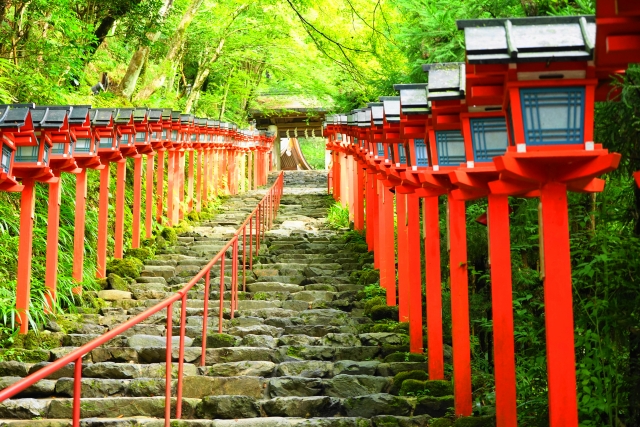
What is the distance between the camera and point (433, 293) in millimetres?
8484

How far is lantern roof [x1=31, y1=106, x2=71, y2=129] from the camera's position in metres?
9.52

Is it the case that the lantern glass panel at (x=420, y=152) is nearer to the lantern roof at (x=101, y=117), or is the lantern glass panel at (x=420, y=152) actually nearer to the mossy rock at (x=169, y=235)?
the lantern roof at (x=101, y=117)

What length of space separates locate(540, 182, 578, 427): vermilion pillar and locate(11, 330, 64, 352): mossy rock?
20.8 ft

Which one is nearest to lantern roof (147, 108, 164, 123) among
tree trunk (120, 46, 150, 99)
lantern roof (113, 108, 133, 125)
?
lantern roof (113, 108, 133, 125)

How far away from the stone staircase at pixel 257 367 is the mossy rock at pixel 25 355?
8 centimetres

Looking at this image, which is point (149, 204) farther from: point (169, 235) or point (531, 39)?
point (531, 39)

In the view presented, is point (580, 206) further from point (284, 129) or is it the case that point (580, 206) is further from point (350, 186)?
point (284, 129)

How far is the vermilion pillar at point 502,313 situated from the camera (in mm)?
6223

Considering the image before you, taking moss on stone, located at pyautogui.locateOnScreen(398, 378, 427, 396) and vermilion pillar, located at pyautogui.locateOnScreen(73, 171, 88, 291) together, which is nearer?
moss on stone, located at pyautogui.locateOnScreen(398, 378, 427, 396)

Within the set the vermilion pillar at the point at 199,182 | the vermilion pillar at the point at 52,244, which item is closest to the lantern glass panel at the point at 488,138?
the vermilion pillar at the point at 52,244

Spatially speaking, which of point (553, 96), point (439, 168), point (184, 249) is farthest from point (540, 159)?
point (184, 249)

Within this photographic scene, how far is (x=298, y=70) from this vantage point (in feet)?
92.0

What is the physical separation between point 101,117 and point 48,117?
262 cm

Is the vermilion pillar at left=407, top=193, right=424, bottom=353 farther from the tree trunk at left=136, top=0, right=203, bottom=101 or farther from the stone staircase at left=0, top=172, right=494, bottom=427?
the tree trunk at left=136, top=0, right=203, bottom=101
